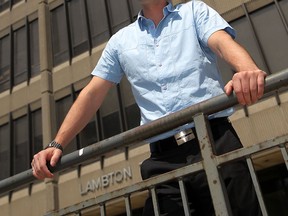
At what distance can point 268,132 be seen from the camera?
27.3ft

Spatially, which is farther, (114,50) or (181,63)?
(114,50)

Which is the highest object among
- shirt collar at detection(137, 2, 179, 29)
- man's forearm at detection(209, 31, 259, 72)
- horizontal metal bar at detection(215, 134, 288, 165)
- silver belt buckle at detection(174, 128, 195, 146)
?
shirt collar at detection(137, 2, 179, 29)

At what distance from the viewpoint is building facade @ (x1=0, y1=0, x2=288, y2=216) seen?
29.7 feet

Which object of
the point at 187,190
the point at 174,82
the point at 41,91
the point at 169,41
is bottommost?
the point at 187,190

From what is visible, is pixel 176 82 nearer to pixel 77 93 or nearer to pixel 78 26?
pixel 77 93

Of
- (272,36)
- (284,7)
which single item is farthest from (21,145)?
(284,7)

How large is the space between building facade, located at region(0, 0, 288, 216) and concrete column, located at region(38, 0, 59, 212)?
0.03 m

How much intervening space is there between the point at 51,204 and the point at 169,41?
388 inches

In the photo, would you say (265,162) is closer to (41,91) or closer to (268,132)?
(268,132)

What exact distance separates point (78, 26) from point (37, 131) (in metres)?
3.93

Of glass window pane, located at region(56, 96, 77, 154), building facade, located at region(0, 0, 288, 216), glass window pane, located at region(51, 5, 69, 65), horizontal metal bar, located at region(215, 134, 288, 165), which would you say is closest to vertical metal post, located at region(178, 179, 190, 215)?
horizontal metal bar, located at region(215, 134, 288, 165)

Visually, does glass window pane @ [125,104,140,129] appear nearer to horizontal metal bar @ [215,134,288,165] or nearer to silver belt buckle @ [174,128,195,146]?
silver belt buckle @ [174,128,195,146]

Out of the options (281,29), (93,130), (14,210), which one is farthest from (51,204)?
(281,29)

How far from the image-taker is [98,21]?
12742 millimetres
